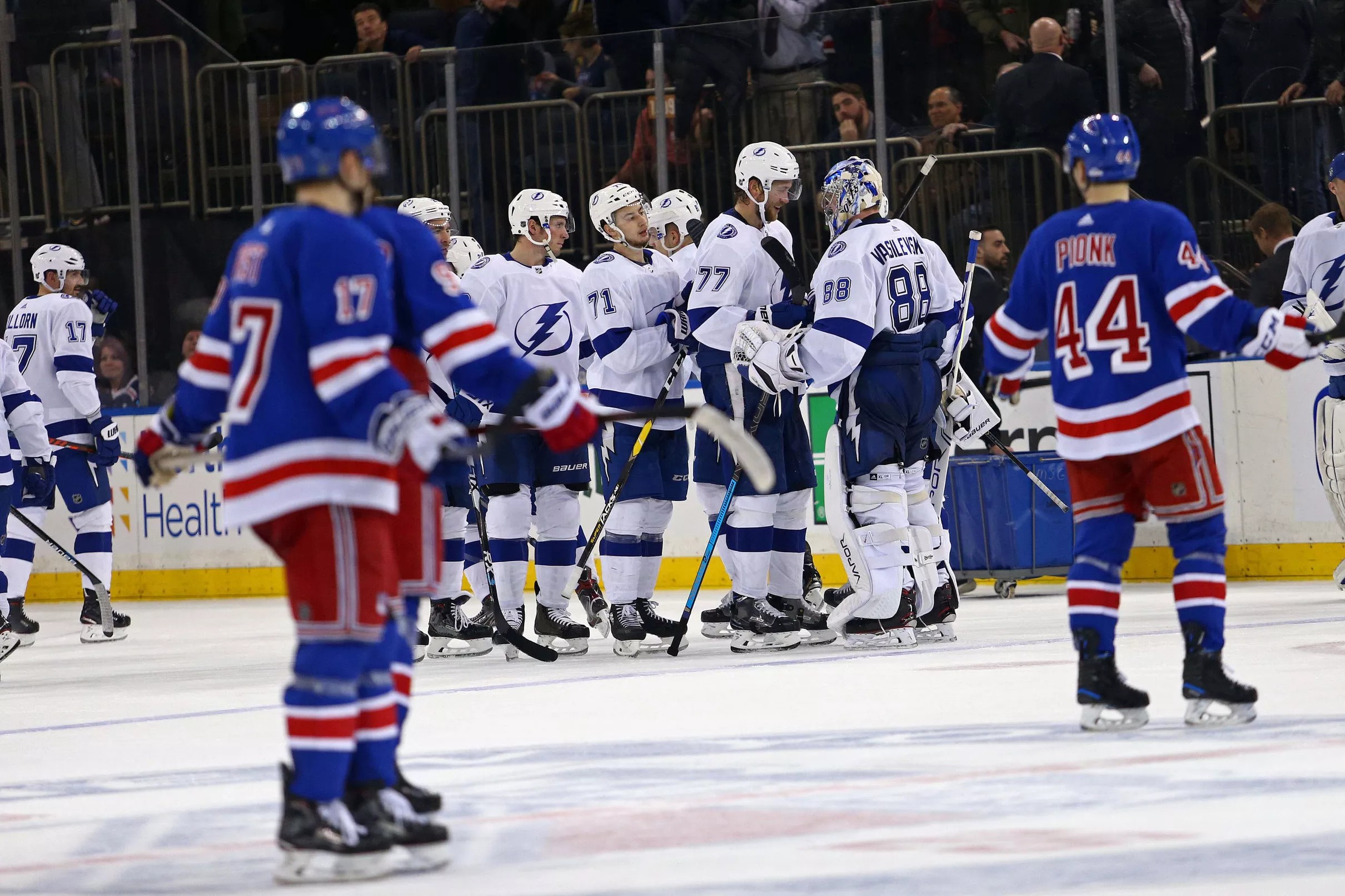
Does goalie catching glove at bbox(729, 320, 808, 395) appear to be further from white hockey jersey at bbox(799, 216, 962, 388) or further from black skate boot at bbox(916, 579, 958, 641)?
black skate boot at bbox(916, 579, 958, 641)

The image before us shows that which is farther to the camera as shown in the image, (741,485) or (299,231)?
(741,485)

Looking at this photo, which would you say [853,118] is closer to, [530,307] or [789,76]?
[789,76]

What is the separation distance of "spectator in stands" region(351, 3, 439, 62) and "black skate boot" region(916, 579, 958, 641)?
21.1 ft

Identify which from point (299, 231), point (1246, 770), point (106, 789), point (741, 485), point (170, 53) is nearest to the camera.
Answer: point (299, 231)

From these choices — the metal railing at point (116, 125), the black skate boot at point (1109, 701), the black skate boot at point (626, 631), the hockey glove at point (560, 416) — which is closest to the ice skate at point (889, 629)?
the black skate boot at point (626, 631)

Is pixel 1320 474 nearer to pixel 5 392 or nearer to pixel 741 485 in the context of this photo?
pixel 741 485

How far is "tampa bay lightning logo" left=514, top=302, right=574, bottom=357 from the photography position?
771 centimetres

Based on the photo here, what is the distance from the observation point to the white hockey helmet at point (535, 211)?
777cm

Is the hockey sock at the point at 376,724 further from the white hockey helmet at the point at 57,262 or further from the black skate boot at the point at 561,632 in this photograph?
the white hockey helmet at the point at 57,262

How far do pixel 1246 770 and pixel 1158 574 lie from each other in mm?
5969

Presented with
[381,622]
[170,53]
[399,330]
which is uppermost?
[170,53]

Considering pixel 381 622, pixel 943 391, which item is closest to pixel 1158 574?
pixel 943 391

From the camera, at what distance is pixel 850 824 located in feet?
12.5

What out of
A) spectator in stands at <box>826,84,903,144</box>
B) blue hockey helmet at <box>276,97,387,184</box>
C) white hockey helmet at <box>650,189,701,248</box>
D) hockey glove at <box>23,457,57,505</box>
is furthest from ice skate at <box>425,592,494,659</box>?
blue hockey helmet at <box>276,97,387,184</box>
